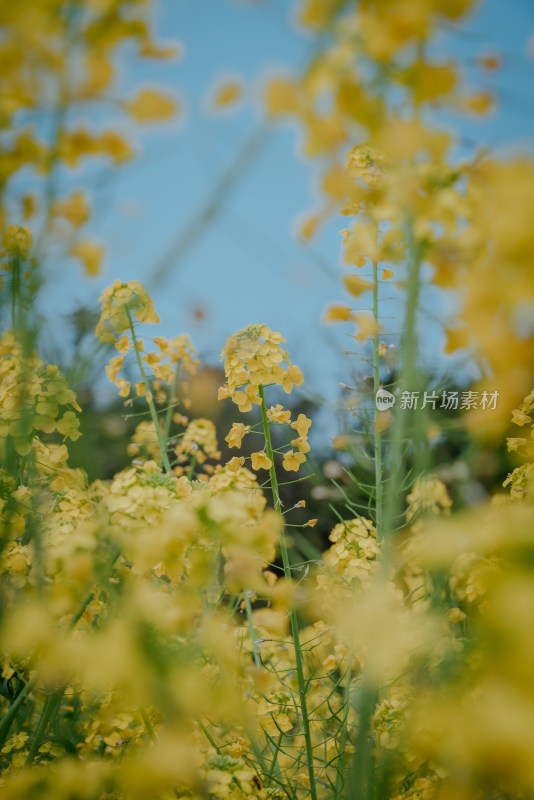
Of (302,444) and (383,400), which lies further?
(383,400)

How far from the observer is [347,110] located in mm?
643

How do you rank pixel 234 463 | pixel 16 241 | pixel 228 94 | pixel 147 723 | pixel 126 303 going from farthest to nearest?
pixel 126 303 → pixel 234 463 → pixel 147 723 → pixel 16 241 → pixel 228 94

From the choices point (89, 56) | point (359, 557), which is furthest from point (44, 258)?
point (359, 557)

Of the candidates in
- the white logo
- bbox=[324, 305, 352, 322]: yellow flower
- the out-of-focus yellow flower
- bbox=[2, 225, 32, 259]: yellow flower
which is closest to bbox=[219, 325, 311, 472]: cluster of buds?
the white logo

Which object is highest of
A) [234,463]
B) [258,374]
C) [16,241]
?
[258,374]

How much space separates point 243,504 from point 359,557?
1271 millimetres

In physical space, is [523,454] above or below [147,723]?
above

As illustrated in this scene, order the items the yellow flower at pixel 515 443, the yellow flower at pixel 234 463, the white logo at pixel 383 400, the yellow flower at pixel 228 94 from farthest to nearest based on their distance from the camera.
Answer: the yellow flower at pixel 515 443 → the white logo at pixel 383 400 → the yellow flower at pixel 234 463 → the yellow flower at pixel 228 94

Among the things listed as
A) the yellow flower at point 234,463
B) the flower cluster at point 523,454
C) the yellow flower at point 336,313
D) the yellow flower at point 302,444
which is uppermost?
the flower cluster at point 523,454

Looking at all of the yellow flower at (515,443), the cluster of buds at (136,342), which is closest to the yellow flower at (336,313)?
the cluster of buds at (136,342)

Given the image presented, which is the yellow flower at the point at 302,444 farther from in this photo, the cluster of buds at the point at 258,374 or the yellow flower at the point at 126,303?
the yellow flower at the point at 126,303

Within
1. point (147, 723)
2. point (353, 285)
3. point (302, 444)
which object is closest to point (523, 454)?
point (302, 444)

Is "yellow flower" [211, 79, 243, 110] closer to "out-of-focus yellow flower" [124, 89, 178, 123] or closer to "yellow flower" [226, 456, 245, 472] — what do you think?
"out-of-focus yellow flower" [124, 89, 178, 123]

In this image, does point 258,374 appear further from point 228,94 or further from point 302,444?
point 228,94
